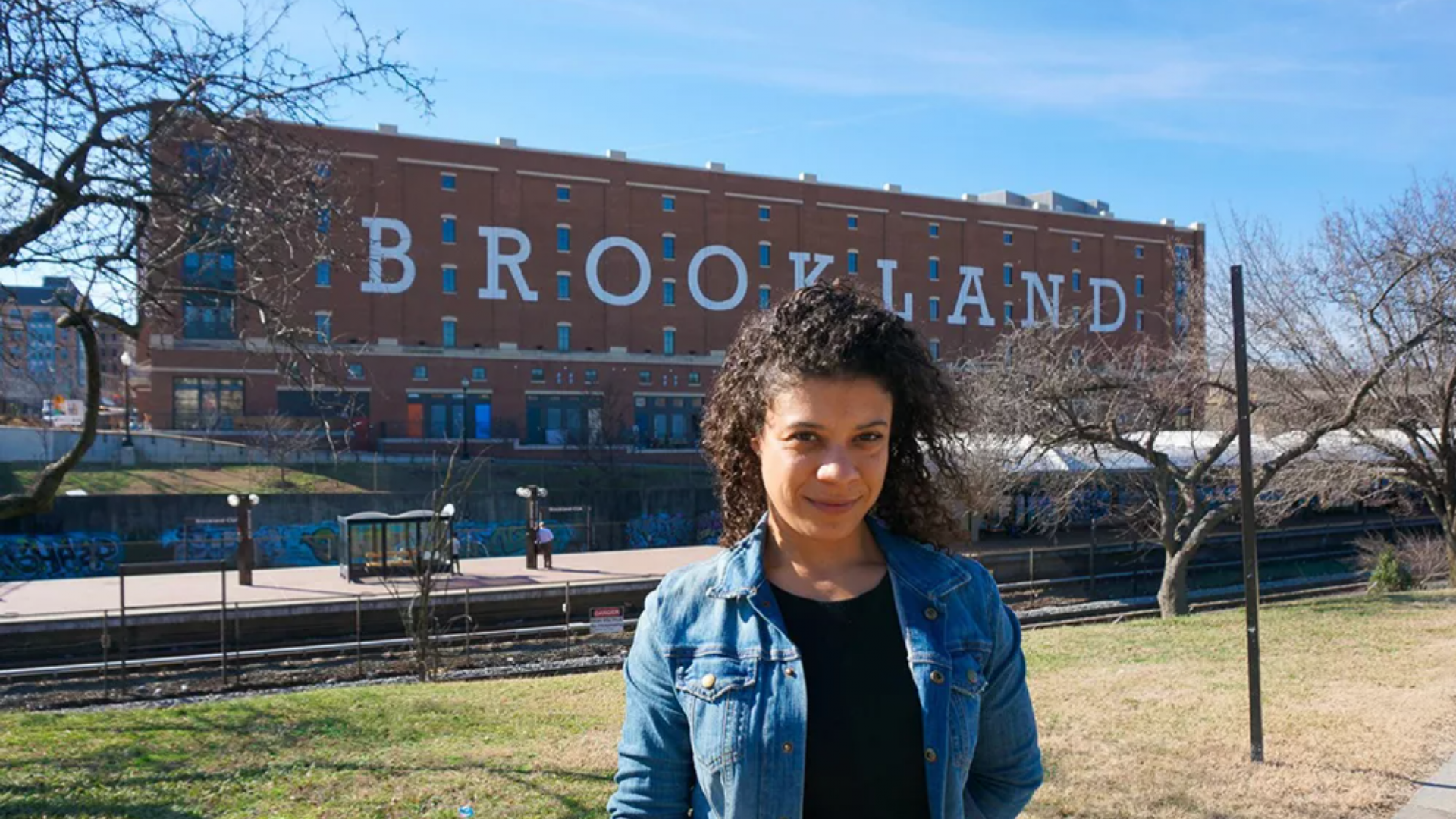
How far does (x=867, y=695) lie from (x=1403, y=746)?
663 cm

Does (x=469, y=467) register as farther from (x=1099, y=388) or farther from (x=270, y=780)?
(x=270, y=780)

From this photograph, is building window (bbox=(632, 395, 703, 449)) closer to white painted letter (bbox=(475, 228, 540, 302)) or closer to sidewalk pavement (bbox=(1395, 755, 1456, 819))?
white painted letter (bbox=(475, 228, 540, 302))

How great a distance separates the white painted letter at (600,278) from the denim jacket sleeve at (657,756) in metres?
51.8

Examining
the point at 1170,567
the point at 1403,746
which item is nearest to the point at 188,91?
the point at 1403,746

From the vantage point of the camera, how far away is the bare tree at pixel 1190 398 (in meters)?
14.8

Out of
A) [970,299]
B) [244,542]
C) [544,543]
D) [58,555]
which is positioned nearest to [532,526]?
[544,543]

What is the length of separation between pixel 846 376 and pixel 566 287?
51504mm

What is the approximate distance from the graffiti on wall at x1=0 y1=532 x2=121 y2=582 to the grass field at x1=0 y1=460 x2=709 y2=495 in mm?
1904

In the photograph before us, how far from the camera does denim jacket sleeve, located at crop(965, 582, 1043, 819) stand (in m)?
2.15

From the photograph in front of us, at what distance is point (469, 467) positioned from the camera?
3612cm

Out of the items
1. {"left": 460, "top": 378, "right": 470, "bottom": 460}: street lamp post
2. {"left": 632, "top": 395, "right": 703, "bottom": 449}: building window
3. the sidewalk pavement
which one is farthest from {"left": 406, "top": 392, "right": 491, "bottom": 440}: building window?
the sidewalk pavement

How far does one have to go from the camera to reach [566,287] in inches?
2069

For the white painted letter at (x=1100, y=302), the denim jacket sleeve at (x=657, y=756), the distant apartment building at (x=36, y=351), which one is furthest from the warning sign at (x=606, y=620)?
the white painted letter at (x=1100, y=302)

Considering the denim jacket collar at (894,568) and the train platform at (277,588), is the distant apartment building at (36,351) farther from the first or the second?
the denim jacket collar at (894,568)
